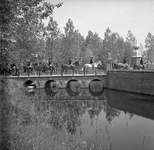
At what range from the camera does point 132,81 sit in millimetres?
24188

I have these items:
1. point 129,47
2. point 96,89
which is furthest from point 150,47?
point 96,89

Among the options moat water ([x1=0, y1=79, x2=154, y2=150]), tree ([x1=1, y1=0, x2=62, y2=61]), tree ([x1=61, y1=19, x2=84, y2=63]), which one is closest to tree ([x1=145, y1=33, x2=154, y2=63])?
tree ([x1=61, y1=19, x2=84, y2=63])

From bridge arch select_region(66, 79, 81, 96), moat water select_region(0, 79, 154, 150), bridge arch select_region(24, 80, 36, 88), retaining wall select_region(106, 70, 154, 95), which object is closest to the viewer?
moat water select_region(0, 79, 154, 150)

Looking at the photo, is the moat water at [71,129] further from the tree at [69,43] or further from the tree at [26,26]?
the tree at [69,43]

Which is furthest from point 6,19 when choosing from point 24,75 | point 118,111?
point 24,75

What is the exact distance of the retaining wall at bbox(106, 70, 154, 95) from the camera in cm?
2154

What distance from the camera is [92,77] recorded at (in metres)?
29.0

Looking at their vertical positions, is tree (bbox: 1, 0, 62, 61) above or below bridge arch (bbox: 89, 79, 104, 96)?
above

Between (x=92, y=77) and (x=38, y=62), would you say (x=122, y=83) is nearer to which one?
(x=92, y=77)

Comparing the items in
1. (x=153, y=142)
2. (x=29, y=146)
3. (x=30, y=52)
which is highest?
(x=30, y=52)

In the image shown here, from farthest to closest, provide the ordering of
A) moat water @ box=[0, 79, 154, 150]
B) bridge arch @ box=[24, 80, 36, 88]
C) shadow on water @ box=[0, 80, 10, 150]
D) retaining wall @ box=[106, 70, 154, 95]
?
bridge arch @ box=[24, 80, 36, 88] < retaining wall @ box=[106, 70, 154, 95] < moat water @ box=[0, 79, 154, 150] < shadow on water @ box=[0, 80, 10, 150]

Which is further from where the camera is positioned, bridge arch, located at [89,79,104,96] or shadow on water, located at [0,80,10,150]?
bridge arch, located at [89,79,104,96]

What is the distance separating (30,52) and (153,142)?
23.3ft

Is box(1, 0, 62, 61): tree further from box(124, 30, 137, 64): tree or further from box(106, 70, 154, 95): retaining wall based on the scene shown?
box(124, 30, 137, 64): tree
